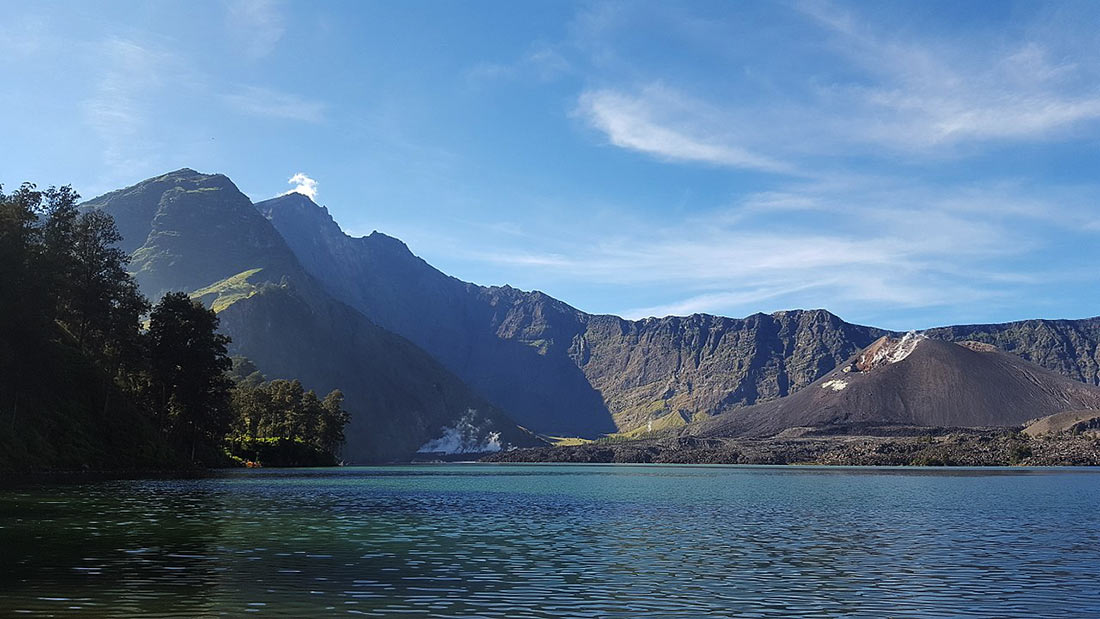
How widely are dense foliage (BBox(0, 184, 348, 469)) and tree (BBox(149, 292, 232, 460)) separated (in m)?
0.21

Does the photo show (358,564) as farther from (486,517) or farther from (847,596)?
(486,517)

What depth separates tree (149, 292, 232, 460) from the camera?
546ft

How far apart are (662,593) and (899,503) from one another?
76183 millimetres

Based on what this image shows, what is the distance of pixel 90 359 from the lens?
143 meters

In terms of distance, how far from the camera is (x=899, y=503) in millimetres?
98562

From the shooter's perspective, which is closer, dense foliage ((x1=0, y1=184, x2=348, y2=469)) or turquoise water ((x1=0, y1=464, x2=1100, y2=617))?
turquoise water ((x1=0, y1=464, x2=1100, y2=617))

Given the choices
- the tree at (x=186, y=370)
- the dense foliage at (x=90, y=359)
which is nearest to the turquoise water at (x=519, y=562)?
the dense foliage at (x=90, y=359)

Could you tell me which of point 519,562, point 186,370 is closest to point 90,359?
point 186,370

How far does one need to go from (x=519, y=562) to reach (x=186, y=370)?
14614 cm

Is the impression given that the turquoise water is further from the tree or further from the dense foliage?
the tree

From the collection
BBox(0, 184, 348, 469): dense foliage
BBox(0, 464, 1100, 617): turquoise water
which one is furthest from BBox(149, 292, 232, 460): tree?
BBox(0, 464, 1100, 617): turquoise water

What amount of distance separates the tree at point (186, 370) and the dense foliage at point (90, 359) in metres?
0.21

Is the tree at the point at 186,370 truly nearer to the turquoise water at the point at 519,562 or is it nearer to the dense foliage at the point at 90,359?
the dense foliage at the point at 90,359

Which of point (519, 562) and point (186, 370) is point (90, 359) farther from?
point (519, 562)
